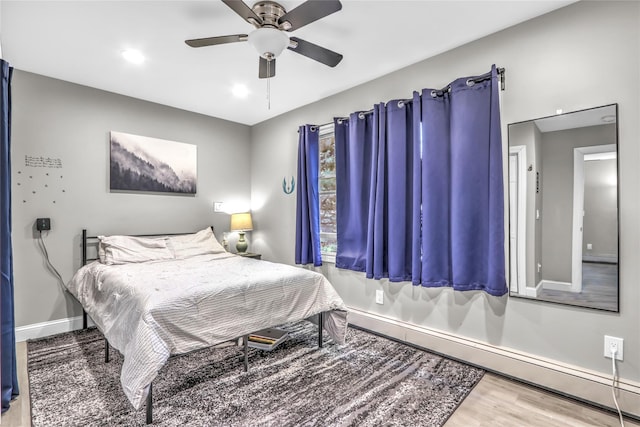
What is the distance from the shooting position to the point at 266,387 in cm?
215

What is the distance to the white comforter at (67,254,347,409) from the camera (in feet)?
5.83

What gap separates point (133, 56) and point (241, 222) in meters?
2.25

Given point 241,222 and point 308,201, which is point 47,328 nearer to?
point 241,222

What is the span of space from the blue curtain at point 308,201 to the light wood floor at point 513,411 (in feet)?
6.74

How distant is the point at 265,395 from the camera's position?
2.06 metres

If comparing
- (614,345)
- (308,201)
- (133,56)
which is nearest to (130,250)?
(133,56)

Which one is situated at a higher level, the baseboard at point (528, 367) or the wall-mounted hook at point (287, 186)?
the wall-mounted hook at point (287, 186)

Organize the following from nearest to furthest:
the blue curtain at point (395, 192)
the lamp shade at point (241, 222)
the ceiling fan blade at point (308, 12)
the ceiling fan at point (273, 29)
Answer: the ceiling fan blade at point (308, 12) < the ceiling fan at point (273, 29) < the blue curtain at point (395, 192) < the lamp shade at point (241, 222)

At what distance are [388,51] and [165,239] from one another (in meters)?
2.98

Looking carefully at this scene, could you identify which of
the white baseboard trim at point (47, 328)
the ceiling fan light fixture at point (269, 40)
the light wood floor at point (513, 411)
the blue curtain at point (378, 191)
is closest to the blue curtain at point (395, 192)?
the blue curtain at point (378, 191)

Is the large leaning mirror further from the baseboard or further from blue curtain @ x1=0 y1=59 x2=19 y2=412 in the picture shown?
blue curtain @ x1=0 y1=59 x2=19 y2=412

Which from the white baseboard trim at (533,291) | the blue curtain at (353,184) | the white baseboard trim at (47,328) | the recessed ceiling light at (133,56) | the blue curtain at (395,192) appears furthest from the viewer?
the blue curtain at (353,184)

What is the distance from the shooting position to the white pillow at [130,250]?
10.2 feet

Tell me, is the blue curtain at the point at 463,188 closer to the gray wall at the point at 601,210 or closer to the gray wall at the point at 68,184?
the gray wall at the point at 601,210
